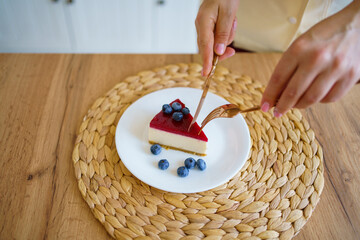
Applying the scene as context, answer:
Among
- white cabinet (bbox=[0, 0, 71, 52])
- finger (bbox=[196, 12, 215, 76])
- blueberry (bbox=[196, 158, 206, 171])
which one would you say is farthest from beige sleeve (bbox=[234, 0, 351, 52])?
white cabinet (bbox=[0, 0, 71, 52])

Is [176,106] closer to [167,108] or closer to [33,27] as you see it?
[167,108]

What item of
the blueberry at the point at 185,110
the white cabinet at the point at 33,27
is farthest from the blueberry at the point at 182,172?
the white cabinet at the point at 33,27

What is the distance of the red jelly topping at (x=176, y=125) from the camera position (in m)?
1.10

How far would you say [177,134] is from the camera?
3.68 ft

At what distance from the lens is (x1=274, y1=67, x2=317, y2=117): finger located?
0.77 meters

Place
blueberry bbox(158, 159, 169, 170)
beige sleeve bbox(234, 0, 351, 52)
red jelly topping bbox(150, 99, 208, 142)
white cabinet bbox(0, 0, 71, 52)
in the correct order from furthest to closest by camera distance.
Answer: white cabinet bbox(0, 0, 71, 52)
beige sleeve bbox(234, 0, 351, 52)
red jelly topping bbox(150, 99, 208, 142)
blueberry bbox(158, 159, 169, 170)

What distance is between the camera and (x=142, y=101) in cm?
120

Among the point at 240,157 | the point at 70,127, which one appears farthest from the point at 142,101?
the point at 240,157

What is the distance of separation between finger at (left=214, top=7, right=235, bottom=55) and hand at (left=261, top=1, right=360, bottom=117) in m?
0.33

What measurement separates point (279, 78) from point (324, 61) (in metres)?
0.12

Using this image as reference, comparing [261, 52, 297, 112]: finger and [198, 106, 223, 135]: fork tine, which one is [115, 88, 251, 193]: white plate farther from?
[261, 52, 297, 112]: finger

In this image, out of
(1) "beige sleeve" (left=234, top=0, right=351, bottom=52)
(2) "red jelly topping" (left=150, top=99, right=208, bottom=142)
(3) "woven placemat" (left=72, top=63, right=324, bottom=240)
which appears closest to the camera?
(3) "woven placemat" (left=72, top=63, right=324, bottom=240)

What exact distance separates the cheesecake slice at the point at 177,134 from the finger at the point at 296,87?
1.10 ft

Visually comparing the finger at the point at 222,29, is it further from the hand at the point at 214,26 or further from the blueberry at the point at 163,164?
the blueberry at the point at 163,164
